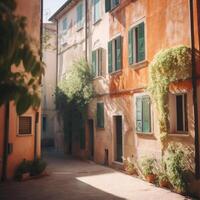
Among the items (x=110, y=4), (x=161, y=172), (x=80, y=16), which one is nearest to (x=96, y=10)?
(x=110, y=4)

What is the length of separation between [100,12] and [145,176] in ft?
30.8

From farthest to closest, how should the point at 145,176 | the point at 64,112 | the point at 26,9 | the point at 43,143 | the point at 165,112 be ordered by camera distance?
the point at 43,143, the point at 64,112, the point at 26,9, the point at 145,176, the point at 165,112

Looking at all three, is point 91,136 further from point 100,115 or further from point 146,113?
point 146,113

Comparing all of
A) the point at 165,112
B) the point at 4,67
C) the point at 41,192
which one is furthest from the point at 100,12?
the point at 4,67

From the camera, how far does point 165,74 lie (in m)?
9.62

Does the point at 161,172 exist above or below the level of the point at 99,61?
below

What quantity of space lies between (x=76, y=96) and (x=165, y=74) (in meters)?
7.80

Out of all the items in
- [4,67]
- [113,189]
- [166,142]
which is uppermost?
[4,67]

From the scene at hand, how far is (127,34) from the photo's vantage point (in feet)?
42.3

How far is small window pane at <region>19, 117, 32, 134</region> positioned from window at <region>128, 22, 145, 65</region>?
519cm

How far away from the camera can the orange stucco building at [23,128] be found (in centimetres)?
1121

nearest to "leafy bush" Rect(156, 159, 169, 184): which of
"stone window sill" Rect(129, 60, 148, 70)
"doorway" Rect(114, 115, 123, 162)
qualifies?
"doorway" Rect(114, 115, 123, 162)

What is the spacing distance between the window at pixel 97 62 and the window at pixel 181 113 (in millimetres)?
6314

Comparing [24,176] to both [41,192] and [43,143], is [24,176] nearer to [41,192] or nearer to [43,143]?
[41,192]
